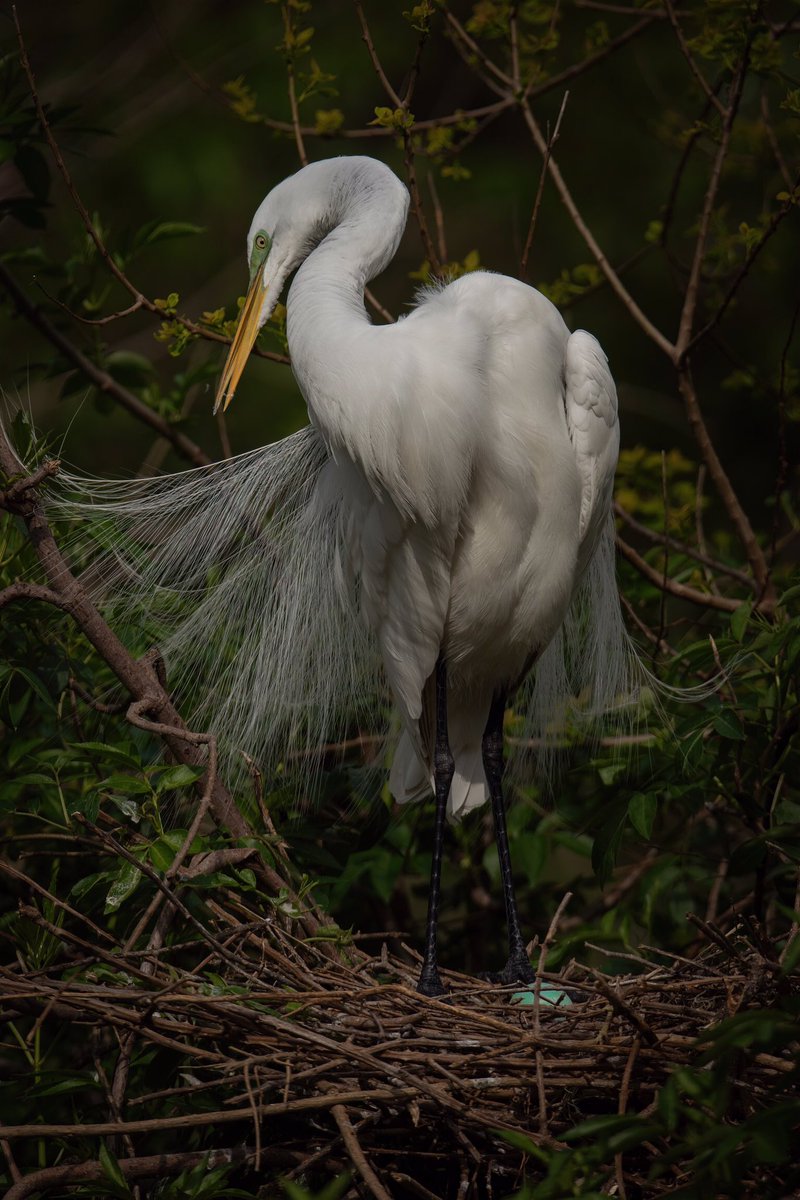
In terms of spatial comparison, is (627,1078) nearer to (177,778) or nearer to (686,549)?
(177,778)

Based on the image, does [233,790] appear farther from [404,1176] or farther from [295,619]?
[404,1176]

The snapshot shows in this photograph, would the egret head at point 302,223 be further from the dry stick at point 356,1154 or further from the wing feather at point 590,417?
the dry stick at point 356,1154

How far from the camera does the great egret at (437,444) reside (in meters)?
2.47

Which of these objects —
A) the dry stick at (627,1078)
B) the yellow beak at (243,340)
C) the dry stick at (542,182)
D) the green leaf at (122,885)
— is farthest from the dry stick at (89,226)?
the dry stick at (627,1078)

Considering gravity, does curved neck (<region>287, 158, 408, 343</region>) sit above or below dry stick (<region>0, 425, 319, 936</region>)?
above

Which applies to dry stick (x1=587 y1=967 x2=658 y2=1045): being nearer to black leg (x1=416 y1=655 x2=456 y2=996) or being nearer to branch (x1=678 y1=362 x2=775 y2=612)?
black leg (x1=416 y1=655 x2=456 y2=996)

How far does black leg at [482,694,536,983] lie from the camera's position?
2771mm

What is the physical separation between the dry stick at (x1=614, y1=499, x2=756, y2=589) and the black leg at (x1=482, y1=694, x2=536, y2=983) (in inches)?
21.2

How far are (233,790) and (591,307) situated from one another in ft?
13.2

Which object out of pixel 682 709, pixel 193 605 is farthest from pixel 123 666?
pixel 682 709

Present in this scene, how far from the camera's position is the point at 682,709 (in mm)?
2766

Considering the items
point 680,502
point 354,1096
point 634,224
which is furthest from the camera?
point 634,224

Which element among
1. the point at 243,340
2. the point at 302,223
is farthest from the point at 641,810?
the point at 302,223

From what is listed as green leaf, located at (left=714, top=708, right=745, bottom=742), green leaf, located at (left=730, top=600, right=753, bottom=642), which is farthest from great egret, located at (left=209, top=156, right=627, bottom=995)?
green leaf, located at (left=714, top=708, right=745, bottom=742)
